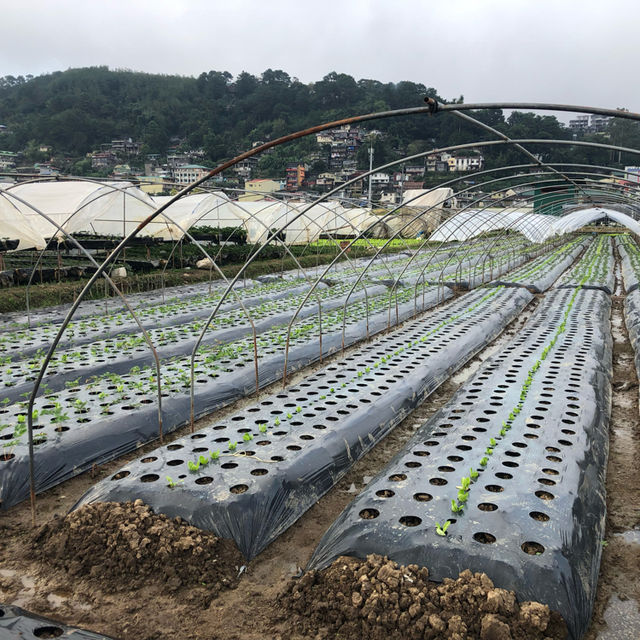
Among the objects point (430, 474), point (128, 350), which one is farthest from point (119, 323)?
point (430, 474)

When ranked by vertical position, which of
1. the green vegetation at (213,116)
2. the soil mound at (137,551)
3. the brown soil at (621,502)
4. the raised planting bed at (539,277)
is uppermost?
the green vegetation at (213,116)

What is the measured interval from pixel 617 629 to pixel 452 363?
21.1 ft

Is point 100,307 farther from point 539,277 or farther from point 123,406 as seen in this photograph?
point 539,277

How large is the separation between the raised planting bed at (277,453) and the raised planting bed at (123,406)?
1.00m

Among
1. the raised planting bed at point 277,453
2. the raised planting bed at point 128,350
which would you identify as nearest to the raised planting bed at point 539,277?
the raised planting bed at point 128,350

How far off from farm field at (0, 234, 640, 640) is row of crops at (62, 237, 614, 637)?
2 centimetres

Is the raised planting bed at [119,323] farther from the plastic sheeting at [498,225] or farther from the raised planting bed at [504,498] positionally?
the plastic sheeting at [498,225]

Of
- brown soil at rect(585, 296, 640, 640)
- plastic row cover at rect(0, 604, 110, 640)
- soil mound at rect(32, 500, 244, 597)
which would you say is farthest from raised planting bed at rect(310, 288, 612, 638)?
plastic row cover at rect(0, 604, 110, 640)

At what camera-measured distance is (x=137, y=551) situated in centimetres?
432

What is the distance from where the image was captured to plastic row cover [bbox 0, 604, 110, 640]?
10.6 feet

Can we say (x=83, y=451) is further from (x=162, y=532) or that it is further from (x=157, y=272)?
(x=157, y=272)

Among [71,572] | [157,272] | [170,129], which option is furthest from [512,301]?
[170,129]

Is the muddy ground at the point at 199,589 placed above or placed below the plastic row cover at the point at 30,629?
below

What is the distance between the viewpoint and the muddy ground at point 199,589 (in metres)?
3.82
